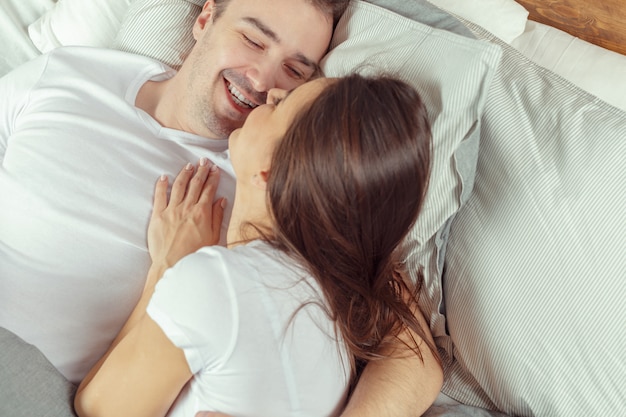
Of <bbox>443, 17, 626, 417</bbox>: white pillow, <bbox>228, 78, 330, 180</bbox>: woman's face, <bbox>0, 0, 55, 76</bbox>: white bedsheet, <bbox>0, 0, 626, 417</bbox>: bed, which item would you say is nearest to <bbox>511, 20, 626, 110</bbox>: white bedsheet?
<bbox>0, 0, 626, 417</bbox>: bed

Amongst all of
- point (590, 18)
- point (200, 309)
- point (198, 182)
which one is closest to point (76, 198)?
point (198, 182)

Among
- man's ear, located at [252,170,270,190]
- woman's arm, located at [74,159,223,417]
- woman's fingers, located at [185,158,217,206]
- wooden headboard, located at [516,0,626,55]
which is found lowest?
woman's arm, located at [74,159,223,417]

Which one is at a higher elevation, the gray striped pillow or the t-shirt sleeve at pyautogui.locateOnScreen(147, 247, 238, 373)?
the gray striped pillow

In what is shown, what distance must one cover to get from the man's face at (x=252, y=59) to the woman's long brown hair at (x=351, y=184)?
1.48 feet

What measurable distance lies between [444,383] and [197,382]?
0.57 metres

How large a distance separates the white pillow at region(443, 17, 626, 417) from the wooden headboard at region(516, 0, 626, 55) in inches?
10.0

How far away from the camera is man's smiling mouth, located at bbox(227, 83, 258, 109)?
1.46 m

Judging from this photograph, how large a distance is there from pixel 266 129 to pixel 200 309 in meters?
0.38

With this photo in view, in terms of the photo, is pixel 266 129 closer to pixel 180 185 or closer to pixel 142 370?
pixel 180 185

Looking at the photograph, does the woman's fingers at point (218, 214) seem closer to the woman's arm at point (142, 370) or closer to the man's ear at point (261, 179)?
the woman's arm at point (142, 370)

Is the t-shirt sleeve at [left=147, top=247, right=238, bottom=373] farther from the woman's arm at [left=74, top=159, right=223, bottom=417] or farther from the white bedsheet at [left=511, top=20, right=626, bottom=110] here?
the white bedsheet at [left=511, top=20, right=626, bottom=110]

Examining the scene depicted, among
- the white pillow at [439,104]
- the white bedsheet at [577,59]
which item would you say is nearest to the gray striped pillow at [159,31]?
the white pillow at [439,104]

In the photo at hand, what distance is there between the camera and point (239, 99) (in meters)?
1.48

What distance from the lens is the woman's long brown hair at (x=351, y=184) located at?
0.93 meters
